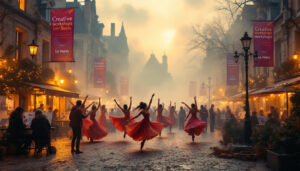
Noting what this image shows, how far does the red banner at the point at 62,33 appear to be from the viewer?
1917 cm

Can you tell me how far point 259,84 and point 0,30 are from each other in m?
20.5

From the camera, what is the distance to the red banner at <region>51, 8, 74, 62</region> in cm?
1917

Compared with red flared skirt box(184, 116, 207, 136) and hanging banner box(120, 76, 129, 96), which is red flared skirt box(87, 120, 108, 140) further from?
hanging banner box(120, 76, 129, 96)

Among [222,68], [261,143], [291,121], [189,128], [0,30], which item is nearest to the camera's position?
[291,121]

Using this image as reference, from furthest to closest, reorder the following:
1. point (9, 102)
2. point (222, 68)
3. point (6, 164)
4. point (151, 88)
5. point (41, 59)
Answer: point (151, 88) < point (222, 68) < point (41, 59) < point (9, 102) < point (6, 164)

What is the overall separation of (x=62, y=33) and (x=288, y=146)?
14.6 metres

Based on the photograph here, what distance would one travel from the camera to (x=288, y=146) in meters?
8.47

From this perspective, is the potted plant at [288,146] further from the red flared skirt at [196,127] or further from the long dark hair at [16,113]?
the long dark hair at [16,113]

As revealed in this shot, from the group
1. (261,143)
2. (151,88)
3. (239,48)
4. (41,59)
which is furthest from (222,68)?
(151,88)

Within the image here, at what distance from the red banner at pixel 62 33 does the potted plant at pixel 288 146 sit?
44.4 ft

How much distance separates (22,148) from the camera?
472 inches

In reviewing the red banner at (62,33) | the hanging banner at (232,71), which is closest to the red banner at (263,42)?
the hanging banner at (232,71)

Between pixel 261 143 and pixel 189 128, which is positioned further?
pixel 189 128

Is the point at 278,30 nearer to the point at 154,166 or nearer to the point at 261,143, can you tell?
the point at 261,143
